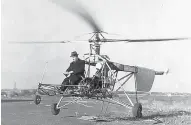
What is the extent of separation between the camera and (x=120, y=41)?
497 inches

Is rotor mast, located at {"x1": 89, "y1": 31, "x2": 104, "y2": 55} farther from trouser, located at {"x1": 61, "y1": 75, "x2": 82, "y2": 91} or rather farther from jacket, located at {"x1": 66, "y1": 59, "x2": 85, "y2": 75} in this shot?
trouser, located at {"x1": 61, "y1": 75, "x2": 82, "y2": 91}

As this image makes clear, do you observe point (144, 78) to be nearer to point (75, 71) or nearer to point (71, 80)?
point (75, 71)

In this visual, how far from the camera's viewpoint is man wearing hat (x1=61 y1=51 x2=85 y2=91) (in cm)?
1244

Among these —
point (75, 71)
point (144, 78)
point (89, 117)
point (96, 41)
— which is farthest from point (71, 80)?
point (144, 78)

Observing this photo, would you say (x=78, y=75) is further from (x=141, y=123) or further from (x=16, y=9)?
(x=16, y=9)

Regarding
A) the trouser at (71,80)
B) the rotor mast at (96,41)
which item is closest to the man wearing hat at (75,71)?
the trouser at (71,80)

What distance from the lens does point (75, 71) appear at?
12.5 metres

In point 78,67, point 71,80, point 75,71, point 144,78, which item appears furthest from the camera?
point 144,78

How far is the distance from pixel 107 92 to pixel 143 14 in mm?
4338

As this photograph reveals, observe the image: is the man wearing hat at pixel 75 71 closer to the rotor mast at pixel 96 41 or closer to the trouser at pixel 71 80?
the trouser at pixel 71 80

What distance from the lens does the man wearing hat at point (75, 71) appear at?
1244 centimetres

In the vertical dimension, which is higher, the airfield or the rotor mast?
the rotor mast

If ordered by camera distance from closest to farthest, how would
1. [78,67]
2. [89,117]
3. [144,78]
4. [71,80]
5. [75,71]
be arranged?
1. [71,80]
2. [75,71]
3. [78,67]
4. [144,78]
5. [89,117]

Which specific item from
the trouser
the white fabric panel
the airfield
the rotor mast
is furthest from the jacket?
the white fabric panel
